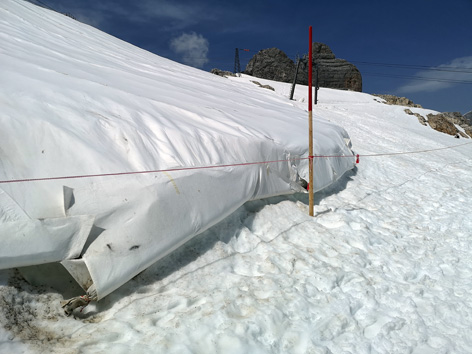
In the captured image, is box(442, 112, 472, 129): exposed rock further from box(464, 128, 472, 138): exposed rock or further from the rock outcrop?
the rock outcrop

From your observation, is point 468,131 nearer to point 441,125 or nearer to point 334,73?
point 441,125

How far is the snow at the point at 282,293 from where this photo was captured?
1921 mm

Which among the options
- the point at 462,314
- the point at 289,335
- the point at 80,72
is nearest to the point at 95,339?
the point at 289,335

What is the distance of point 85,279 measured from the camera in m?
2.01

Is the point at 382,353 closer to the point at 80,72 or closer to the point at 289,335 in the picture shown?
the point at 289,335

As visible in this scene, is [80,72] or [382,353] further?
[80,72]

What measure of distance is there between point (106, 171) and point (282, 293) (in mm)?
1757

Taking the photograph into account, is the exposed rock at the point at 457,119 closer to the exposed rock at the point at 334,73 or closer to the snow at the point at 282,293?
the exposed rock at the point at 334,73

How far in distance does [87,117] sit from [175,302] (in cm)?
180

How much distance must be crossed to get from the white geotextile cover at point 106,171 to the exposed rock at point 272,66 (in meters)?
36.0

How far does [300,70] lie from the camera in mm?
37469

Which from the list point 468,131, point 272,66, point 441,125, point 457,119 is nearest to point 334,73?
point 272,66

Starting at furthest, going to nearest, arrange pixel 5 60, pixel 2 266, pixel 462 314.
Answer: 1. pixel 5 60
2. pixel 462 314
3. pixel 2 266

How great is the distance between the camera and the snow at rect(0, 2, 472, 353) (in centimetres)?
192
